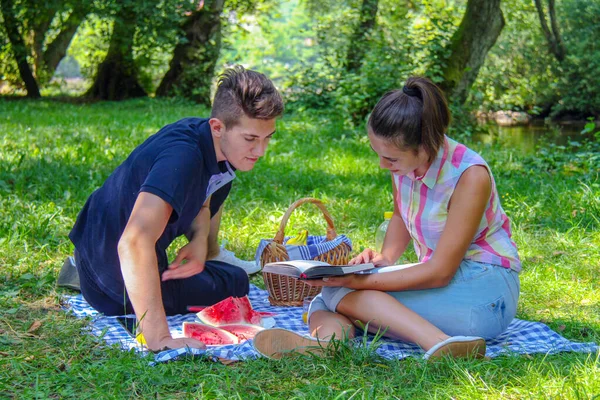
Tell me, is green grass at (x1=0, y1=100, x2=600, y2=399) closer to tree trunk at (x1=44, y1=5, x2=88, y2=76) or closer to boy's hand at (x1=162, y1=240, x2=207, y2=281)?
boy's hand at (x1=162, y1=240, x2=207, y2=281)

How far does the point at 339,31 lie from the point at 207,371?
49.4 ft

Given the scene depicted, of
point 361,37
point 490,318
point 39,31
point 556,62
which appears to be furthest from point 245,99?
point 556,62

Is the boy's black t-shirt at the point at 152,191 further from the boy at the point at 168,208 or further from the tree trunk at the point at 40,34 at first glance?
the tree trunk at the point at 40,34

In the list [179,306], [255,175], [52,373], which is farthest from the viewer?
[255,175]

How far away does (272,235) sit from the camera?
556cm

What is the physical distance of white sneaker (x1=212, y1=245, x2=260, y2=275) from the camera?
15.7 feet

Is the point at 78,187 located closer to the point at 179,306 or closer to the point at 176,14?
the point at 179,306

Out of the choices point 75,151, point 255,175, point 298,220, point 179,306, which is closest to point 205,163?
point 179,306

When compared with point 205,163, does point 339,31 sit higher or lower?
higher

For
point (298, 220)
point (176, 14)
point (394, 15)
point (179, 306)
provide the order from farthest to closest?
point (394, 15)
point (176, 14)
point (298, 220)
point (179, 306)

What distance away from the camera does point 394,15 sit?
22250 millimetres

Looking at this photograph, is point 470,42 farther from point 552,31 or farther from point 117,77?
point 117,77

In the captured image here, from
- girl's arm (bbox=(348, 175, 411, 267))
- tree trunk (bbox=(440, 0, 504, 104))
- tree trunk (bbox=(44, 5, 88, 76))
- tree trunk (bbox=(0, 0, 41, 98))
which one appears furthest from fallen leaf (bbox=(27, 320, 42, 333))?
tree trunk (bbox=(44, 5, 88, 76))

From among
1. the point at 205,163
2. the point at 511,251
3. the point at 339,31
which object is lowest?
the point at 511,251
